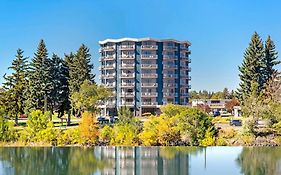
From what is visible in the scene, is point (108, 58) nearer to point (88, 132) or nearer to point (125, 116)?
point (125, 116)

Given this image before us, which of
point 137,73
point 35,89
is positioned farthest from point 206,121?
point 137,73

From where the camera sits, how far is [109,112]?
255 feet

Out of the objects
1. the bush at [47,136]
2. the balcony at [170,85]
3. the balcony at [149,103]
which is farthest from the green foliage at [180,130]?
the balcony at [170,85]

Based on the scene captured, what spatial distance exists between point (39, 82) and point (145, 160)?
88.1ft

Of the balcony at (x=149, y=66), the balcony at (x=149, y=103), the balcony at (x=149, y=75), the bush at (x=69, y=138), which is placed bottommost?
the bush at (x=69, y=138)

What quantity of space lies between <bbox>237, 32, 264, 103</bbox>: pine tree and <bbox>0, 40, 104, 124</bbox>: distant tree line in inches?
771

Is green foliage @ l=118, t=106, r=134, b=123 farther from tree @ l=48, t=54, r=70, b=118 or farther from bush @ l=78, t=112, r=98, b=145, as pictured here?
tree @ l=48, t=54, r=70, b=118

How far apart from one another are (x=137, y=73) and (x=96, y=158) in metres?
43.9

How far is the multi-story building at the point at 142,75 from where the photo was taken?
76.3 metres

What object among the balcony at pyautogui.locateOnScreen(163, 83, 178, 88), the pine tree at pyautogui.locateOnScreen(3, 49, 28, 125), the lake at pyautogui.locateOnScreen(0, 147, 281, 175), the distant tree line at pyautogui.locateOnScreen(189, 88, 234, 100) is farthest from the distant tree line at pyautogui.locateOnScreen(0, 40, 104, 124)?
the distant tree line at pyautogui.locateOnScreen(189, 88, 234, 100)

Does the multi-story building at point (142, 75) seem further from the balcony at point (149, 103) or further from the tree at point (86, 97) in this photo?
the tree at point (86, 97)

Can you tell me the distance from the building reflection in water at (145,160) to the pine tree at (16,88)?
17538mm

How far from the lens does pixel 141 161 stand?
102 ft

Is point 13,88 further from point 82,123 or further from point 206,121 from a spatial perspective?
point 206,121
